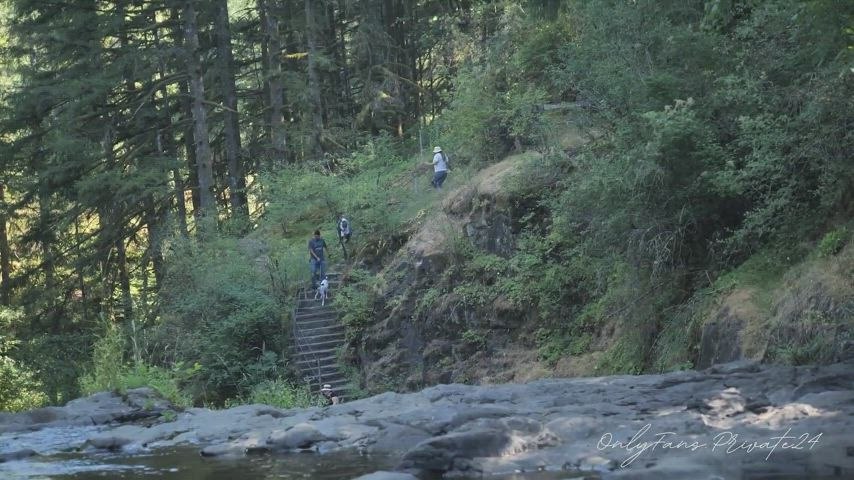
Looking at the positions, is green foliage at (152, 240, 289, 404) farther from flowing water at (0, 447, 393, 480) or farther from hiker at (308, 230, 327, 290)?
flowing water at (0, 447, 393, 480)

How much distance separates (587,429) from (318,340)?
1492cm

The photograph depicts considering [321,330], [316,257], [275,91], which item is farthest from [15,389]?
[275,91]

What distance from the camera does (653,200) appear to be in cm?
1541

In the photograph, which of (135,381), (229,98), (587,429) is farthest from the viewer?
(229,98)

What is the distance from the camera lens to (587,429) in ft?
34.1

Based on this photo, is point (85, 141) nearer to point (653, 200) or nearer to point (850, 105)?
point (653, 200)

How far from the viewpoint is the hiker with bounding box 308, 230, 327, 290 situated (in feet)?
82.5

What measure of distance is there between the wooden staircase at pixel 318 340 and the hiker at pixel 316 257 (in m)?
0.57

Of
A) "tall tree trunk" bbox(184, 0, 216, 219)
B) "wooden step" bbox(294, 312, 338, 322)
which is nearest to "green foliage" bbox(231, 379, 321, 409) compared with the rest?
"wooden step" bbox(294, 312, 338, 322)

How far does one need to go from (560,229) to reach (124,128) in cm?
1838

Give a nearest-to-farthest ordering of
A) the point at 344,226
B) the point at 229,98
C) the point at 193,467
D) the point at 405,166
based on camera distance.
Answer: the point at 193,467
the point at 344,226
the point at 405,166
the point at 229,98

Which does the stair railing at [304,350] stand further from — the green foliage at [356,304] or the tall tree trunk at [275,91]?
the tall tree trunk at [275,91]

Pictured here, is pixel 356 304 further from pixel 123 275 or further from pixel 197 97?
pixel 123 275

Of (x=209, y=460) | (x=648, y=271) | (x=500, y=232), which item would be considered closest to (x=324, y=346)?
(x=500, y=232)
